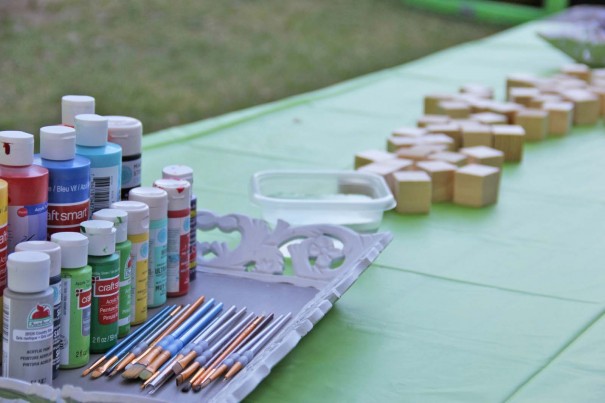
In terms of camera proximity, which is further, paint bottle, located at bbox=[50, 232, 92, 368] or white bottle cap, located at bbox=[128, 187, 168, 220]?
white bottle cap, located at bbox=[128, 187, 168, 220]

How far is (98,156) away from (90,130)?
0.11ft

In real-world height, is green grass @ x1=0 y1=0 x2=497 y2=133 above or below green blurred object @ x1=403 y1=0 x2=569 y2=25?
below

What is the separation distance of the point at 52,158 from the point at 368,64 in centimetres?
437

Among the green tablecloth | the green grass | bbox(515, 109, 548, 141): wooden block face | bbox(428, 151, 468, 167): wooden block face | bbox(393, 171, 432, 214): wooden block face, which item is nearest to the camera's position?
the green tablecloth

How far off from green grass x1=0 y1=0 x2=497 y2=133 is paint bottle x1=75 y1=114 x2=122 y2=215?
9.08 feet

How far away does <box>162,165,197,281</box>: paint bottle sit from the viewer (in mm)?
1320

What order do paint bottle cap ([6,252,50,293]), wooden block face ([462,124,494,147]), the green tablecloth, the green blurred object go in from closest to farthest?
1. paint bottle cap ([6,252,50,293])
2. the green tablecloth
3. wooden block face ([462,124,494,147])
4. the green blurred object

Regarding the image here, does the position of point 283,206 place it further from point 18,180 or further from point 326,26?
point 326,26

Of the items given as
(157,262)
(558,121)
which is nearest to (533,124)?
(558,121)

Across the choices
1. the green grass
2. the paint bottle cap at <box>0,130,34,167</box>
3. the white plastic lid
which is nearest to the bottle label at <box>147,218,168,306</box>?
the white plastic lid

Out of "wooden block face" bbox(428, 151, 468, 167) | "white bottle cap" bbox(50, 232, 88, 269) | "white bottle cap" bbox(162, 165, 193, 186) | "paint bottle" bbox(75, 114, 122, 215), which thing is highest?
"paint bottle" bbox(75, 114, 122, 215)

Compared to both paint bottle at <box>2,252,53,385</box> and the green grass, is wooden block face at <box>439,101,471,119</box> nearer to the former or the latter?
the green grass

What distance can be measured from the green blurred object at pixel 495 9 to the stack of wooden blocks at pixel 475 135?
3.20 meters

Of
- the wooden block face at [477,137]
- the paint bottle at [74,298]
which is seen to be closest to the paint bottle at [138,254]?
the paint bottle at [74,298]
